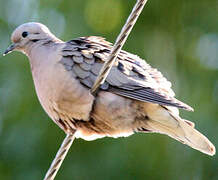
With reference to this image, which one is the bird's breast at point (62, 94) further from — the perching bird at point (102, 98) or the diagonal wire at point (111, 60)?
the diagonal wire at point (111, 60)

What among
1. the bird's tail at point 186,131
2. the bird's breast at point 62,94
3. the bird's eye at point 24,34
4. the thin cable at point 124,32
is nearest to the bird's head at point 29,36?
the bird's eye at point 24,34

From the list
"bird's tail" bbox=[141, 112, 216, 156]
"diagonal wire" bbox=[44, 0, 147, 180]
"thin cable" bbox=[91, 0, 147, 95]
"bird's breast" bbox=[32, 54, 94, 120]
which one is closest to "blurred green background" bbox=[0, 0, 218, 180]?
"bird's tail" bbox=[141, 112, 216, 156]

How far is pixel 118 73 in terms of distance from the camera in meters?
4.80

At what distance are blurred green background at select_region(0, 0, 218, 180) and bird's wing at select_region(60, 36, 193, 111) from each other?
290cm

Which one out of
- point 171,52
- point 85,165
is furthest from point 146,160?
point 171,52

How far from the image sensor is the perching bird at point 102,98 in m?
4.66

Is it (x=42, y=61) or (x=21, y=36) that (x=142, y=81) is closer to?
(x=42, y=61)

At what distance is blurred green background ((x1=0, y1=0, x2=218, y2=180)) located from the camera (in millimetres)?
8188

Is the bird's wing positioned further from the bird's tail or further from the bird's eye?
the bird's eye

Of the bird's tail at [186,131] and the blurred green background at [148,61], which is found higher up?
the bird's tail at [186,131]

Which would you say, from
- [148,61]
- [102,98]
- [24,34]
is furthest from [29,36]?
[148,61]

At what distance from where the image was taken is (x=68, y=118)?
4.79m

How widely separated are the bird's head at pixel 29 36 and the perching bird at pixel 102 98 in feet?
1.10

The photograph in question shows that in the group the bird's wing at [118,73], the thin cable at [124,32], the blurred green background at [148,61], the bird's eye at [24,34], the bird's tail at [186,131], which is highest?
the thin cable at [124,32]
